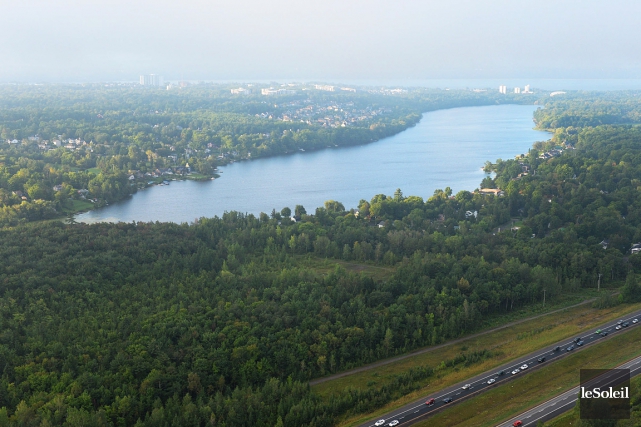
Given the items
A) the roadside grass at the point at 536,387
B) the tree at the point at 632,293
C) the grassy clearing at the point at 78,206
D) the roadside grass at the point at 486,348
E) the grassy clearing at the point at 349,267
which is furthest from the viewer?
the grassy clearing at the point at 78,206

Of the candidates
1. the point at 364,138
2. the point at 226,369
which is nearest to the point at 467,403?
the point at 226,369

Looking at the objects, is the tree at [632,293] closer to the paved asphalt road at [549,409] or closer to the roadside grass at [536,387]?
the roadside grass at [536,387]

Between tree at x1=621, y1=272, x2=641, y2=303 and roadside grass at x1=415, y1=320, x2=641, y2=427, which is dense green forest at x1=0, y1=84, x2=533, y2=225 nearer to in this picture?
roadside grass at x1=415, y1=320, x2=641, y2=427

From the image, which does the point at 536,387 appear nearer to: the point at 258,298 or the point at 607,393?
the point at 607,393

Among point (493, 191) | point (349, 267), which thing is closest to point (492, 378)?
point (349, 267)

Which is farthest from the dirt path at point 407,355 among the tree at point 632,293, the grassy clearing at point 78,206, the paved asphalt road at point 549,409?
the grassy clearing at point 78,206

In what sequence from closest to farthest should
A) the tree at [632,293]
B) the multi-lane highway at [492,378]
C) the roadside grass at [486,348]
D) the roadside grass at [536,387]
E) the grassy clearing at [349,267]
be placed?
the roadside grass at [536,387] < the multi-lane highway at [492,378] < the roadside grass at [486,348] < the tree at [632,293] < the grassy clearing at [349,267]
